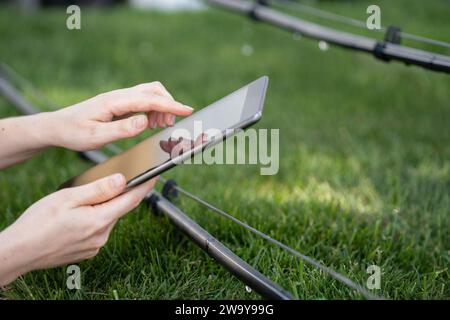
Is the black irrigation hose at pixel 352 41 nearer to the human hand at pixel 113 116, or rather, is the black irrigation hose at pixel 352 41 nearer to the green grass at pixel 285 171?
the green grass at pixel 285 171

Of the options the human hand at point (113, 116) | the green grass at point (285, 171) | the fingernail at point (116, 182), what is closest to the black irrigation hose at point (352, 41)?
the green grass at point (285, 171)

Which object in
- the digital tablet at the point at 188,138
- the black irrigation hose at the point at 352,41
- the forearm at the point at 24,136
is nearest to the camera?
the digital tablet at the point at 188,138

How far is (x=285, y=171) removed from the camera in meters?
2.03

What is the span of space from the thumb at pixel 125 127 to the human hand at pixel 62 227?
0.31 feet

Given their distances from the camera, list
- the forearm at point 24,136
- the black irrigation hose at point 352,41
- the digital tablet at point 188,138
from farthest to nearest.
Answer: the black irrigation hose at point 352,41 → the forearm at point 24,136 → the digital tablet at point 188,138

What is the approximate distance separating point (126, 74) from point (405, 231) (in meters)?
2.19

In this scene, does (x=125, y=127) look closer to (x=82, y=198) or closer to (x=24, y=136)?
(x=82, y=198)

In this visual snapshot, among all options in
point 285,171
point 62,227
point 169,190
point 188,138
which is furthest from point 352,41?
point 62,227

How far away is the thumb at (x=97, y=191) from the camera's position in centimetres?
102

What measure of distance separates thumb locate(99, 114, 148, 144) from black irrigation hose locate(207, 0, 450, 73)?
2.61 feet

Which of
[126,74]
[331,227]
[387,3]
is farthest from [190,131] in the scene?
[387,3]

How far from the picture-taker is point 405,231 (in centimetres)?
150

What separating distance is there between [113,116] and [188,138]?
168mm
